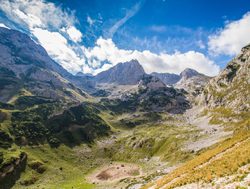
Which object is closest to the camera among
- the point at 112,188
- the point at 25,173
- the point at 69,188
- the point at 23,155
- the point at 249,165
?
the point at 249,165

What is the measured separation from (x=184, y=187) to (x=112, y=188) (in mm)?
127058

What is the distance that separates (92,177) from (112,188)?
4410 centimetres

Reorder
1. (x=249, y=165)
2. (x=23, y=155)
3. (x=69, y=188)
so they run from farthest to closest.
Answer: (x=23, y=155) < (x=69, y=188) < (x=249, y=165)

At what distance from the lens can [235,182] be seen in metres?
28.5

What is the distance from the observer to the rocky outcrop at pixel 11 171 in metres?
166

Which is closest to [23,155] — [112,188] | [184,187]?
[112,188]

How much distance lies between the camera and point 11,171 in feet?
573

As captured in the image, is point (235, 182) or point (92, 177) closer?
point (235, 182)

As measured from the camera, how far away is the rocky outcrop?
546 ft

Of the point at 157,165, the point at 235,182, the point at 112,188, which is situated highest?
the point at 157,165

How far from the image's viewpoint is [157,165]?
195250 mm

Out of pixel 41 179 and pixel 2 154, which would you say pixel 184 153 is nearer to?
pixel 41 179

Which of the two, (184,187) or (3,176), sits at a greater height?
(3,176)

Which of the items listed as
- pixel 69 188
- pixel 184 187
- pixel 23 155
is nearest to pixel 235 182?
pixel 184 187
